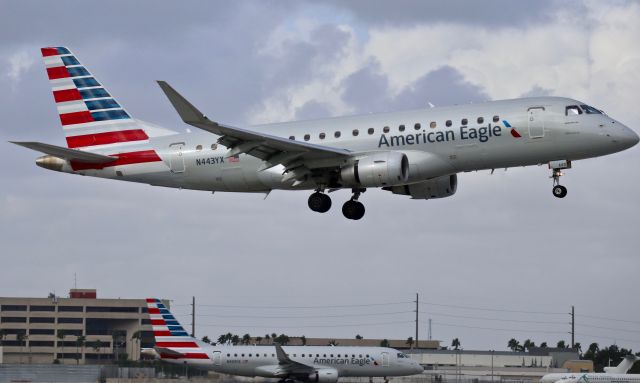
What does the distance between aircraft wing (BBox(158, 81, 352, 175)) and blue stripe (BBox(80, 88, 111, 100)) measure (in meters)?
12.0

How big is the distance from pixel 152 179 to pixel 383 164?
13.1 meters

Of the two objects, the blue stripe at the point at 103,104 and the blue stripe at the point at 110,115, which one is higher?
the blue stripe at the point at 103,104

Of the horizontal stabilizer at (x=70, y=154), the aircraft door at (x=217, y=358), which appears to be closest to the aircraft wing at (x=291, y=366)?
the aircraft door at (x=217, y=358)

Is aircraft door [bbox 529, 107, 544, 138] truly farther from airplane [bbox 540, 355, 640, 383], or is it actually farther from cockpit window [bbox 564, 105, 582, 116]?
airplane [bbox 540, 355, 640, 383]

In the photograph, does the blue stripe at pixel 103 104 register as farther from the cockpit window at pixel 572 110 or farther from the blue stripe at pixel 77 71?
the cockpit window at pixel 572 110

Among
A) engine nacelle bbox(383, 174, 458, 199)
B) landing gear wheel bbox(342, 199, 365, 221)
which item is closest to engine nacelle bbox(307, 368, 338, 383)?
landing gear wheel bbox(342, 199, 365, 221)

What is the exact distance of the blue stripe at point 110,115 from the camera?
64625 mm

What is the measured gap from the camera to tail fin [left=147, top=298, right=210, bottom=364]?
81688 mm

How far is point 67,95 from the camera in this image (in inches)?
2616

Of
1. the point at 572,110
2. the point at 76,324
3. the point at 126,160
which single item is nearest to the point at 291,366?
the point at 126,160

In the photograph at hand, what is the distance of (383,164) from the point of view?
55.2 meters

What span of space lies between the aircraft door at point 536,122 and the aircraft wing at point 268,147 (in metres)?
8.23

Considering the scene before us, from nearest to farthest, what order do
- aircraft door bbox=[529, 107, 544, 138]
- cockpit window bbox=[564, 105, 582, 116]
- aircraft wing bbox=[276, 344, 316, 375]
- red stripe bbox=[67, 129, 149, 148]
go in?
aircraft door bbox=[529, 107, 544, 138]
cockpit window bbox=[564, 105, 582, 116]
red stripe bbox=[67, 129, 149, 148]
aircraft wing bbox=[276, 344, 316, 375]

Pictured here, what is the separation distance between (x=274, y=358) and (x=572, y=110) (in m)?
35.4
